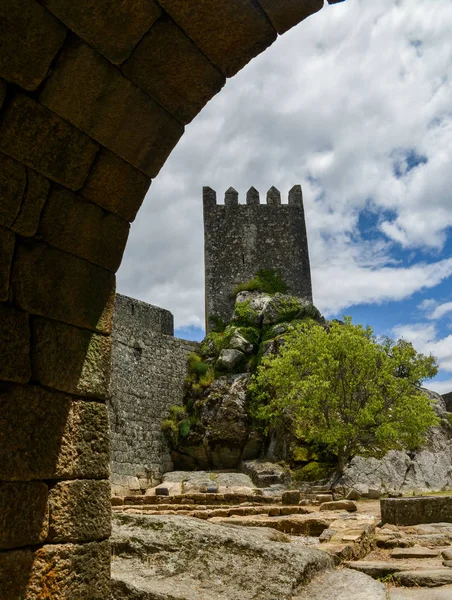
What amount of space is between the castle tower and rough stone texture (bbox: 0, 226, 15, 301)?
28135 mm

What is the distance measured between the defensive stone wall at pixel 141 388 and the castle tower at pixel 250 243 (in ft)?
21.8

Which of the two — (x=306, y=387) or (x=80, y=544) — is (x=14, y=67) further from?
(x=306, y=387)

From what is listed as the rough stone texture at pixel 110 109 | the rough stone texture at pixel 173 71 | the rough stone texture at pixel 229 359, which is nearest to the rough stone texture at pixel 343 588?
the rough stone texture at pixel 110 109

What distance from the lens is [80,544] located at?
3.13 metres

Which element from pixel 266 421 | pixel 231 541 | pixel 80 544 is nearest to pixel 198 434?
pixel 266 421

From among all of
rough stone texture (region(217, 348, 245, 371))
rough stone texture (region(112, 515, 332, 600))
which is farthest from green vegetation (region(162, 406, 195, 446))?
rough stone texture (region(112, 515, 332, 600))

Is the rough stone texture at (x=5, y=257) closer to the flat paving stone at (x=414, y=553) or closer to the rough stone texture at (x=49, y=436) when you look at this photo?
the rough stone texture at (x=49, y=436)

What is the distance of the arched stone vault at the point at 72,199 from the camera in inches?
109

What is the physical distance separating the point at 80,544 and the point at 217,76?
267 cm

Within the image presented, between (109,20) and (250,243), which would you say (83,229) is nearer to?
(109,20)

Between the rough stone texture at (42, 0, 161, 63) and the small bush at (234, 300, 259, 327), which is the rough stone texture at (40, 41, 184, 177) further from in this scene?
the small bush at (234, 300, 259, 327)

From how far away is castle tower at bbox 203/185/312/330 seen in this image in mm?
31828

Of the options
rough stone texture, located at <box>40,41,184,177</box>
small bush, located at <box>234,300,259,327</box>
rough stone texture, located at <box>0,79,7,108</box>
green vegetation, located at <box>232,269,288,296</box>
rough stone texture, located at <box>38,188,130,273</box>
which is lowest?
rough stone texture, located at <box>38,188,130,273</box>

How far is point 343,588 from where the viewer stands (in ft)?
15.7
